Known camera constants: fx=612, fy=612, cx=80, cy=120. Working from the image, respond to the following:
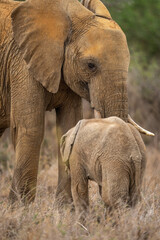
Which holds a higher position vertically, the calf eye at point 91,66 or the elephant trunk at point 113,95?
the calf eye at point 91,66

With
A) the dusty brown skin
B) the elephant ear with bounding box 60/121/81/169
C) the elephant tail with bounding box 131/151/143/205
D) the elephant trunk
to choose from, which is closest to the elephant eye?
the dusty brown skin

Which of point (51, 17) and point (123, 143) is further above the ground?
point (51, 17)

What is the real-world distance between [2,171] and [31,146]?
2.59m

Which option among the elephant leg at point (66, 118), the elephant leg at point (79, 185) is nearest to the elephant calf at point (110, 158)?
the elephant leg at point (79, 185)

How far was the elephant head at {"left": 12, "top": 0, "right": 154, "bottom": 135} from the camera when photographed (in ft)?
16.5

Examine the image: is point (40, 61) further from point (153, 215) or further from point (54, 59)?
point (153, 215)

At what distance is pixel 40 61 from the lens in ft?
17.5

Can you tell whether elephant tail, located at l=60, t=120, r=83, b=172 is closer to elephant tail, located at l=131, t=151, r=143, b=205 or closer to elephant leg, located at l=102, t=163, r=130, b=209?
elephant leg, located at l=102, t=163, r=130, b=209

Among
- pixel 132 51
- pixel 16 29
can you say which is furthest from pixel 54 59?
pixel 132 51

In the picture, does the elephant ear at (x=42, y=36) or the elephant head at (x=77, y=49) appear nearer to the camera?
the elephant head at (x=77, y=49)

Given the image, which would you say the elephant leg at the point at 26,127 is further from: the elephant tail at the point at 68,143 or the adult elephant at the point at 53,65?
the elephant tail at the point at 68,143

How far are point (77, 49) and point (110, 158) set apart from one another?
1.33 meters

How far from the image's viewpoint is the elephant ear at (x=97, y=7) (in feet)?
17.6

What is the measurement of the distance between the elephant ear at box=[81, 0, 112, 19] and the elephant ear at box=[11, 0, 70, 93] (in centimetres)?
30
